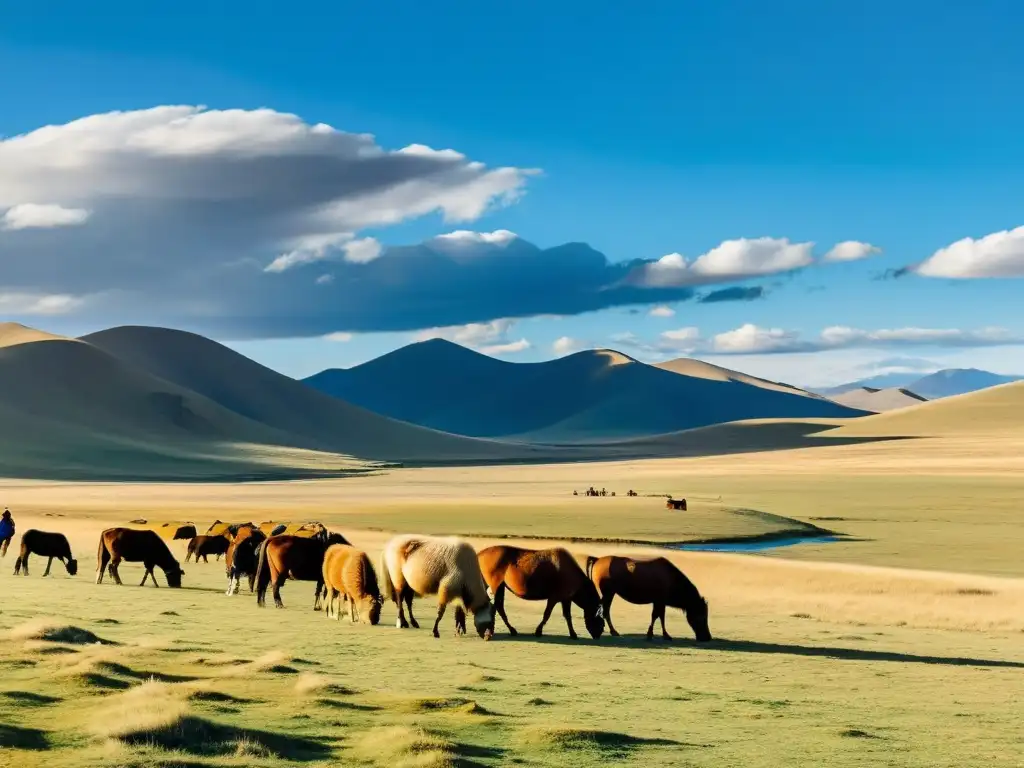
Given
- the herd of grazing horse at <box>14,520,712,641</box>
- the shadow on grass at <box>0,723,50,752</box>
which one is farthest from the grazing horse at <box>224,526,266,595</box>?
the shadow on grass at <box>0,723,50,752</box>

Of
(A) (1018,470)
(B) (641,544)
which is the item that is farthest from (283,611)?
(A) (1018,470)

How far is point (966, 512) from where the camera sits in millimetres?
65125

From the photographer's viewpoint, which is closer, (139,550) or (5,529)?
(139,550)

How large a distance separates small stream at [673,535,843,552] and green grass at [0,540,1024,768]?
81.2ft

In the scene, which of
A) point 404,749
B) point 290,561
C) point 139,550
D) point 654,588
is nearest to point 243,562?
point 290,561

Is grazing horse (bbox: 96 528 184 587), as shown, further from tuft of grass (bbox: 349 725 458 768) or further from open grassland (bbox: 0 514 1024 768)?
tuft of grass (bbox: 349 725 458 768)

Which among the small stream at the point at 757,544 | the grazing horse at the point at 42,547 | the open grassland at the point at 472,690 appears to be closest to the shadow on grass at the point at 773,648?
the open grassland at the point at 472,690

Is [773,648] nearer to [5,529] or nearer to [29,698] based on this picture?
[29,698]

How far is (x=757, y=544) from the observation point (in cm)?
5022

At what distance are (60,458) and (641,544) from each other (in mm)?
145325

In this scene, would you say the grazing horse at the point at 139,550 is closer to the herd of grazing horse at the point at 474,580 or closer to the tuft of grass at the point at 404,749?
the herd of grazing horse at the point at 474,580

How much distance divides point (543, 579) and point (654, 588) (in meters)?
2.19

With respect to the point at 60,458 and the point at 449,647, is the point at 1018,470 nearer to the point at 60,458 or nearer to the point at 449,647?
the point at 449,647

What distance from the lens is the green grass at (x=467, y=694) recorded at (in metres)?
10.8
